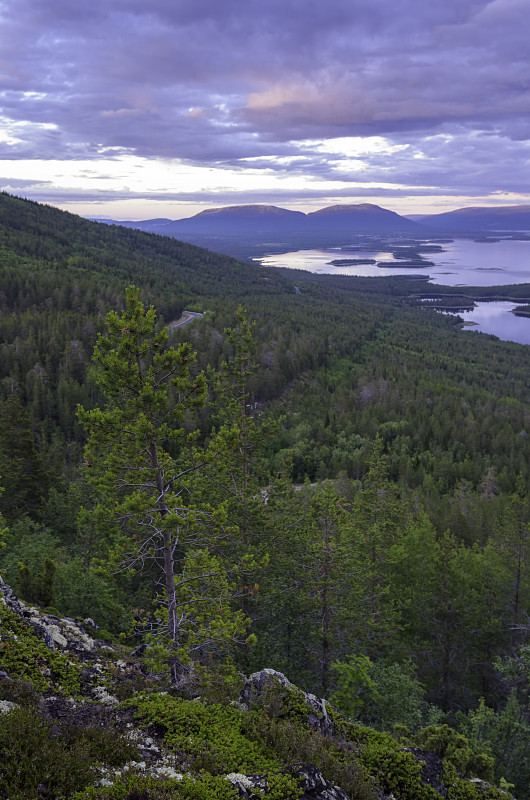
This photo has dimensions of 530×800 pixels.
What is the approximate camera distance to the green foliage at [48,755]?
623 centimetres

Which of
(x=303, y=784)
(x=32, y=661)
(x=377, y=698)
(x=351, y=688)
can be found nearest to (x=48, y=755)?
(x=303, y=784)

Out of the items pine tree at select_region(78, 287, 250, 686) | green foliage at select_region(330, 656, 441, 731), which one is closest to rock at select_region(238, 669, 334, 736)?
pine tree at select_region(78, 287, 250, 686)

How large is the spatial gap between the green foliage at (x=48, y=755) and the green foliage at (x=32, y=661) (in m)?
2.18

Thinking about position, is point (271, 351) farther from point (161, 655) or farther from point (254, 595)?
point (161, 655)

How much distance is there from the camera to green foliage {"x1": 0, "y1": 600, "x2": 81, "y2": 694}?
984 centimetres

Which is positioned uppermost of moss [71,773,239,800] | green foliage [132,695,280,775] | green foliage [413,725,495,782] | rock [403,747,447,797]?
moss [71,773,239,800]

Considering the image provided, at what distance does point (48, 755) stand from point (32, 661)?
428 centimetres

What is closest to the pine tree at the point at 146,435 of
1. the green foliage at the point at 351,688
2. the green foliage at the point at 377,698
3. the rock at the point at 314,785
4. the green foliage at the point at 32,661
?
the green foliage at the point at 32,661

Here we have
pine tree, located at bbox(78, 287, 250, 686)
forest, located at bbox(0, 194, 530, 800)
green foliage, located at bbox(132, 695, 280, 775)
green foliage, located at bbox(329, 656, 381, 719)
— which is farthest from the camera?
green foliage, located at bbox(329, 656, 381, 719)

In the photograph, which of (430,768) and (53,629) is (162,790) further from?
(53,629)

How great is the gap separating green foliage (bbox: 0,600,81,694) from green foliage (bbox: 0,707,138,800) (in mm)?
2184

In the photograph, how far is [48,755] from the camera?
21.8 feet

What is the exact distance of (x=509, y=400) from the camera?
354 feet

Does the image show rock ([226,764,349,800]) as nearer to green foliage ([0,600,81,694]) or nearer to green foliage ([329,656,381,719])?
green foliage ([0,600,81,694])
